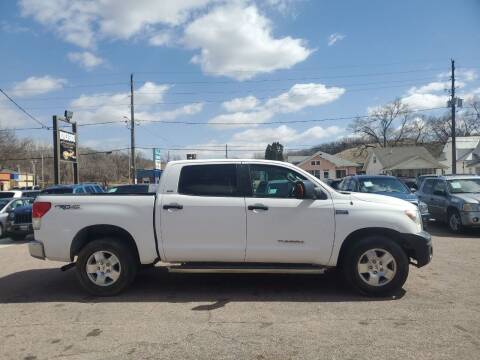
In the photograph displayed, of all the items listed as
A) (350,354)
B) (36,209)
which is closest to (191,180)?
(36,209)

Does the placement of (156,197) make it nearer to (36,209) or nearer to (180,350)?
(36,209)

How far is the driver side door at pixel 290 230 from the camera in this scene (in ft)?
18.9

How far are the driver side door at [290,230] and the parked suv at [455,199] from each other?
7.85 meters

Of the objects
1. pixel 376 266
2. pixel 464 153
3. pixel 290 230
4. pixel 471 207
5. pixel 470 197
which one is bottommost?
pixel 376 266

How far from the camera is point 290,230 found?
577cm

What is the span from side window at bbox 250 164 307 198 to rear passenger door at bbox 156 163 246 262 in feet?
0.90

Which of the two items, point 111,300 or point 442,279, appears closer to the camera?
point 111,300

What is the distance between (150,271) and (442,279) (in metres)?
4.86

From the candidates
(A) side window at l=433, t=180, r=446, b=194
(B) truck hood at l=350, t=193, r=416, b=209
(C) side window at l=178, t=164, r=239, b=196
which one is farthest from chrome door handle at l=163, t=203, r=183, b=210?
(A) side window at l=433, t=180, r=446, b=194

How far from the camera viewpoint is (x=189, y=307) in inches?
214

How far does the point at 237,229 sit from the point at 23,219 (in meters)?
10.5

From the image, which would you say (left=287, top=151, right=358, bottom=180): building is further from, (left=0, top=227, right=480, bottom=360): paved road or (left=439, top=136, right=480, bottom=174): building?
(left=0, top=227, right=480, bottom=360): paved road

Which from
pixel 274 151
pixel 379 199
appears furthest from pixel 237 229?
pixel 274 151

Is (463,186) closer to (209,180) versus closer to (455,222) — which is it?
(455,222)
